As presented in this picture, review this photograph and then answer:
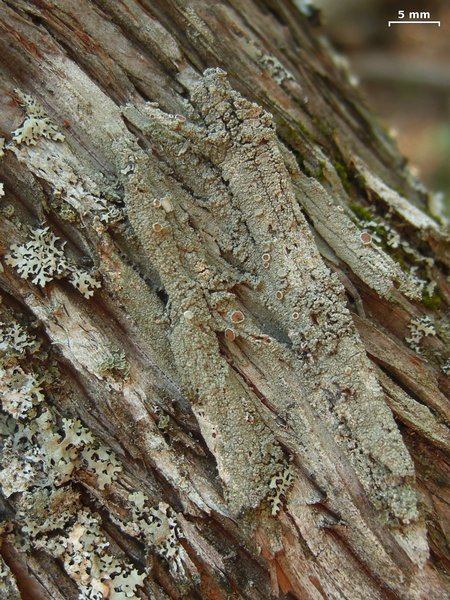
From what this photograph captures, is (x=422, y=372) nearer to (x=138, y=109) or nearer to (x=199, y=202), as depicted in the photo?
(x=199, y=202)

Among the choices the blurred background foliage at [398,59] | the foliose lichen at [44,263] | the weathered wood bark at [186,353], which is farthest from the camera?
the blurred background foliage at [398,59]

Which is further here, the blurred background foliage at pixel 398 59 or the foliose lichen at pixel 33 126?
the blurred background foliage at pixel 398 59

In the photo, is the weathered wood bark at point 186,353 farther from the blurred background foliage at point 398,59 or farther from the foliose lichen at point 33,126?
the blurred background foliage at point 398,59

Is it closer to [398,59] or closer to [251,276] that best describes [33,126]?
[251,276]

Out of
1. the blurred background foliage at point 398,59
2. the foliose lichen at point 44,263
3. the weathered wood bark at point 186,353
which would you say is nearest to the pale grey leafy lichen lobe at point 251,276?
the weathered wood bark at point 186,353

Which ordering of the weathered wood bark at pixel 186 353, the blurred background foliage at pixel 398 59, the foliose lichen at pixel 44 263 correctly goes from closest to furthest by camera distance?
1. the weathered wood bark at pixel 186 353
2. the foliose lichen at pixel 44 263
3. the blurred background foliage at pixel 398 59

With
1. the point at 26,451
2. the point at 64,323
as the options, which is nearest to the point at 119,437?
the point at 26,451
